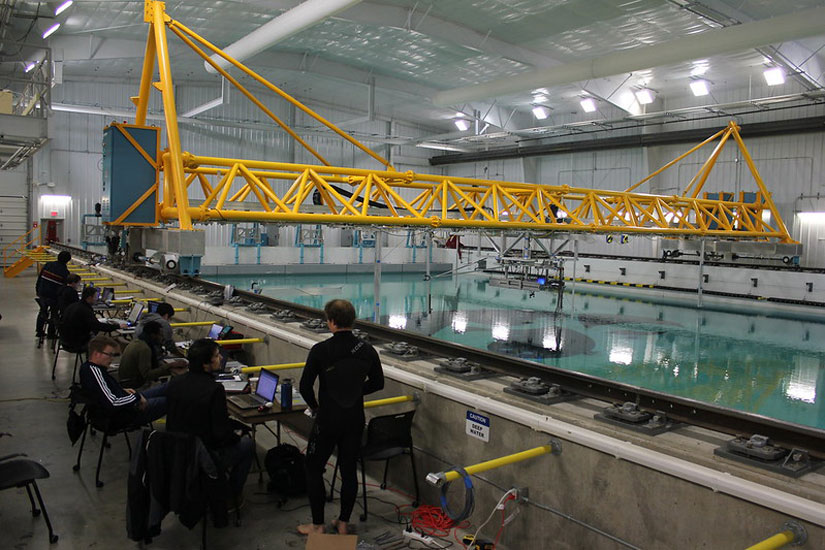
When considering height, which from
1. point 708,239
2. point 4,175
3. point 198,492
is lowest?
point 198,492

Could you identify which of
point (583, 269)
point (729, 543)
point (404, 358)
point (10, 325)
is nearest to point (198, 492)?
point (404, 358)

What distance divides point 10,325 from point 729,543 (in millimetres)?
14191

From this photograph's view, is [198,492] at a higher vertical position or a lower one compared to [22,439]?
higher

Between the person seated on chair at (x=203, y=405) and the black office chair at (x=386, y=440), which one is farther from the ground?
the person seated on chair at (x=203, y=405)

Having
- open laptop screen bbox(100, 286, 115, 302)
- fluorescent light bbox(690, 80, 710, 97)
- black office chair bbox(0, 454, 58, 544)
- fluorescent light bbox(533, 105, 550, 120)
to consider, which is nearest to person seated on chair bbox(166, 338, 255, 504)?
black office chair bbox(0, 454, 58, 544)

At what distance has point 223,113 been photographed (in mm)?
30531

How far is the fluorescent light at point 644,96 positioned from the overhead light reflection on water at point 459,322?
11.9 m

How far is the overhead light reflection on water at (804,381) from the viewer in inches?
349

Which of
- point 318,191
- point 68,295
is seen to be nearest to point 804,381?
point 318,191

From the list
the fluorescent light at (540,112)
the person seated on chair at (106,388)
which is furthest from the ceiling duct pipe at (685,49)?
the person seated on chair at (106,388)

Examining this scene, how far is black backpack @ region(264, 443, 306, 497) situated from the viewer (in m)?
5.05

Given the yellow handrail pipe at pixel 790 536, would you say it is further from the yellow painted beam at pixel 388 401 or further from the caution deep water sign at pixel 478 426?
the yellow painted beam at pixel 388 401

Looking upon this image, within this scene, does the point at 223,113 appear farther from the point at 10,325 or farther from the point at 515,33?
the point at 10,325

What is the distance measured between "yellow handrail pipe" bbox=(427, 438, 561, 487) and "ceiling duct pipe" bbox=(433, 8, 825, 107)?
12.0m
